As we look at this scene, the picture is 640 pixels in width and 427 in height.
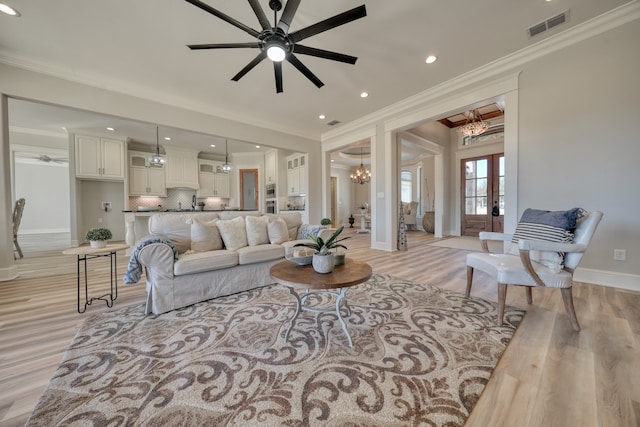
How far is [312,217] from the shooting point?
19.6 ft

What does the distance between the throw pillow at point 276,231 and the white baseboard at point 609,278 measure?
3.66 metres

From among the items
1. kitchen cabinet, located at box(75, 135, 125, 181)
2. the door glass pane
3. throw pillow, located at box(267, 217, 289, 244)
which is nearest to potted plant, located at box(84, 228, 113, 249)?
throw pillow, located at box(267, 217, 289, 244)

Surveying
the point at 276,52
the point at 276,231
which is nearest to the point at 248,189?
the point at 276,231

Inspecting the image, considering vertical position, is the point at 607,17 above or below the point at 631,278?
above

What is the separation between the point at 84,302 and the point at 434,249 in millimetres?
5587

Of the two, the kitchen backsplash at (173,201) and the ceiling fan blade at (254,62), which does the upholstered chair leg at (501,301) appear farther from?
the kitchen backsplash at (173,201)

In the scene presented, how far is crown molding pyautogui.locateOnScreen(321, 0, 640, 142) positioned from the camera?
2.33 metres

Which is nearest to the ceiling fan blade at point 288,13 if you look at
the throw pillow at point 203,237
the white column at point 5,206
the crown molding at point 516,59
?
the throw pillow at point 203,237

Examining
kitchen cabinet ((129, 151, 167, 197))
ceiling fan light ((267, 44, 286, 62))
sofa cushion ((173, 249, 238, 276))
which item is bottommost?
sofa cushion ((173, 249, 238, 276))

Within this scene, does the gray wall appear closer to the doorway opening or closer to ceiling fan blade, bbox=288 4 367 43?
ceiling fan blade, bbox=288 4 367 43

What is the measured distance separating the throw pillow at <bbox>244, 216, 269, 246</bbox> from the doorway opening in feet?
16.5

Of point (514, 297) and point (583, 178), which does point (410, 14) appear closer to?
point (583, 178)

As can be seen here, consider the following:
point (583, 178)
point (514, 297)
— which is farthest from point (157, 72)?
point (583, 178)

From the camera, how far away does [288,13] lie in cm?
178
